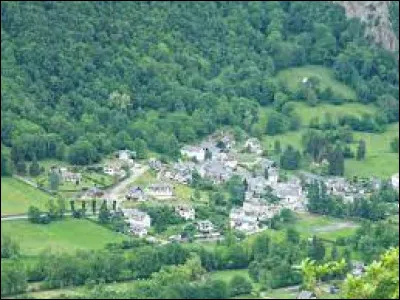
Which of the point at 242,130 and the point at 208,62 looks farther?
the point at 208,62

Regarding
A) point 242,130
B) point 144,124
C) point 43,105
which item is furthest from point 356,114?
point 43,105

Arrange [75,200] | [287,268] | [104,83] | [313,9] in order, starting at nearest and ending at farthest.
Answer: [287,268], [75,200], [104,83], [313,9]

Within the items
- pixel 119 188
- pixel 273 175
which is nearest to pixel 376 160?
pixel 273 175

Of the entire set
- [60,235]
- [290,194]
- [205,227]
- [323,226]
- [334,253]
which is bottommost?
[334,253]

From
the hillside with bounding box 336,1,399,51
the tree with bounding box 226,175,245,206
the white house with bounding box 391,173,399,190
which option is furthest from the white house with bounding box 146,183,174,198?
the hillside with bounding box 336,1,399,51

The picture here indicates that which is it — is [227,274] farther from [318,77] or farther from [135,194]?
[318,77]

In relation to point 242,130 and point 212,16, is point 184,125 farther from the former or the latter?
point 212,16

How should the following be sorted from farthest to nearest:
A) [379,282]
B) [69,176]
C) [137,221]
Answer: [69,176], [137,221], [379,282]

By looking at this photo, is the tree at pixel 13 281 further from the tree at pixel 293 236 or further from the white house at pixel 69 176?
the white house at pixel 69 176
